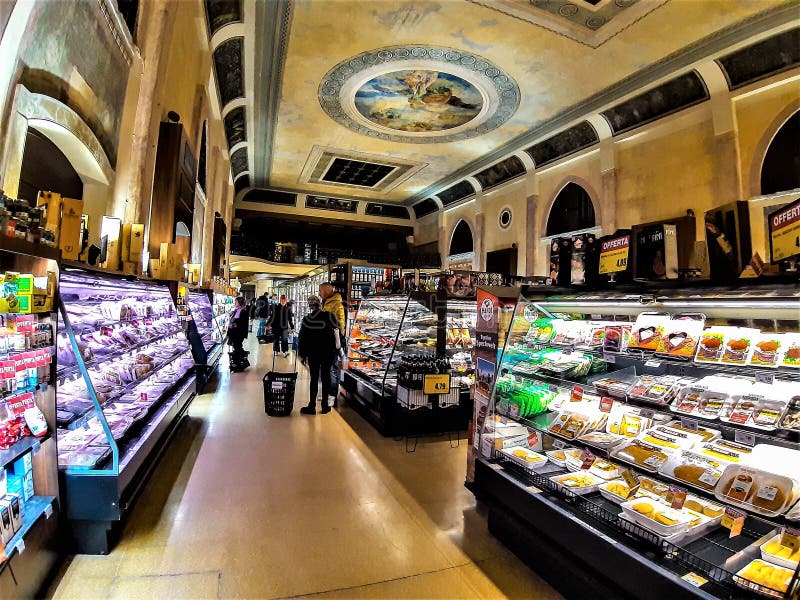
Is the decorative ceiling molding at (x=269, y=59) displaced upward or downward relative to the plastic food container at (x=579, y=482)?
upward

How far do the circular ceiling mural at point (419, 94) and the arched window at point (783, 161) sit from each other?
477cm

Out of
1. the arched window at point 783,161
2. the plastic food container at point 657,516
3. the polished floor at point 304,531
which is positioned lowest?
the polished floor at point 304,531

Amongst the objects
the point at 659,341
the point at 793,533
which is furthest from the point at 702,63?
the point at 793,533

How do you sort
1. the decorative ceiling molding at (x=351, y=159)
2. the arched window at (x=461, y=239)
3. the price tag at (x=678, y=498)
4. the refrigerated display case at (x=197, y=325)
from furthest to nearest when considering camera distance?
1. the arched window at (x=461, y=239)
2. the decorative ceiling molding at (x=351, y=159)
3. the refrigerated display case at (x=197, y=325)
4. the price tag at (x=678, y=498)

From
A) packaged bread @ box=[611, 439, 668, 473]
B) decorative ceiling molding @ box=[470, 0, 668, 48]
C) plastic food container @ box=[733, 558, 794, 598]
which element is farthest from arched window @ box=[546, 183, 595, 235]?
plastic food container @ box=[733, 558, 794, 598]

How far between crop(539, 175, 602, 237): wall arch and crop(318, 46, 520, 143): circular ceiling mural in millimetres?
2535

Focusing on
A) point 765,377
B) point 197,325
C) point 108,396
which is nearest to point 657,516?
point 765,377

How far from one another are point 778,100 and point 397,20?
21.8ft

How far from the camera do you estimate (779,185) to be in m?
7.23

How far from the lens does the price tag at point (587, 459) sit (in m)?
2.41

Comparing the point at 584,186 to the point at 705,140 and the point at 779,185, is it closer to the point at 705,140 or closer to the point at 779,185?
the point at 705,140

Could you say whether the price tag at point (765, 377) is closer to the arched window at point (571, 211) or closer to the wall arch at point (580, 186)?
the wall arch at point (580, 186)

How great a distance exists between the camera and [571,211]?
38.2ft

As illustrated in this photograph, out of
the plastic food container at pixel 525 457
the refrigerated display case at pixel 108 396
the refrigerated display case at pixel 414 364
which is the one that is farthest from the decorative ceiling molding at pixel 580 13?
the plastic food container at pixel 525 457
